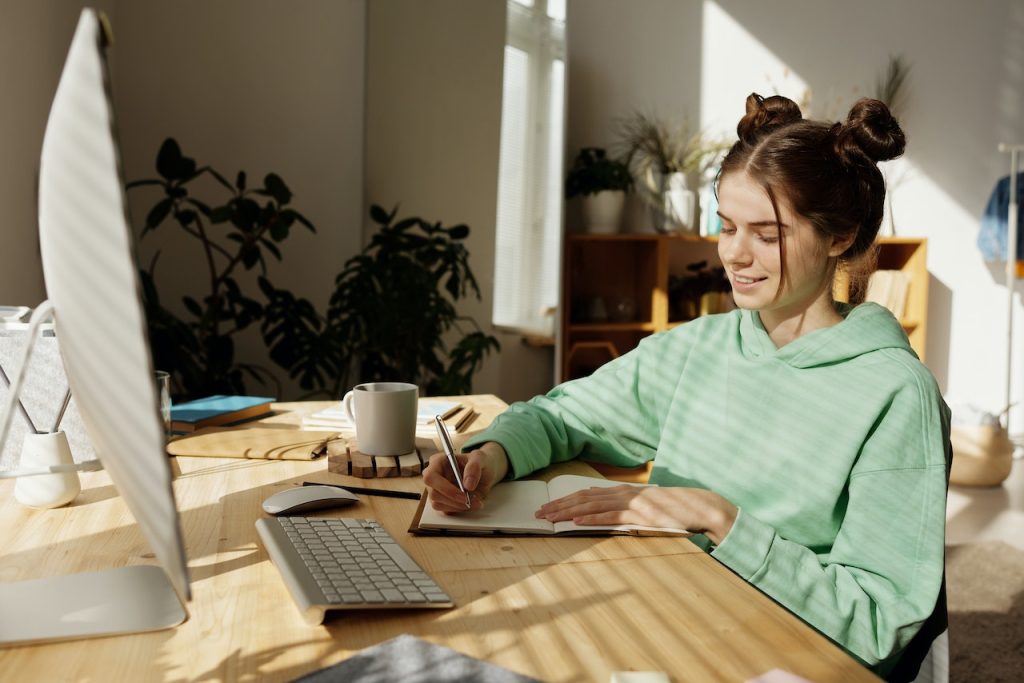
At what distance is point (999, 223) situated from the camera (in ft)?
14.1

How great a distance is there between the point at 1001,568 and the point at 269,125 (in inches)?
118

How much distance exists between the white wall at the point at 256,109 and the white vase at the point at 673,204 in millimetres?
1348

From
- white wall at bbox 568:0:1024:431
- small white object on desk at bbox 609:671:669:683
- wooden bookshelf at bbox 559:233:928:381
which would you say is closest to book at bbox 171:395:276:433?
small white object on desk at bbox 609:671:669:683

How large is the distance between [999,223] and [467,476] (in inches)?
164

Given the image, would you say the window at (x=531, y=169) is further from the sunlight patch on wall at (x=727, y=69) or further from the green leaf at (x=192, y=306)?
the green leaf at (x=192, y=306)

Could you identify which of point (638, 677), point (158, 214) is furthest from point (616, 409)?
point (158, 214)

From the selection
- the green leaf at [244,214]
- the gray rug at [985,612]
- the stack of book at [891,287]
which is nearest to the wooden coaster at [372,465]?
the gray rug at [985,612]

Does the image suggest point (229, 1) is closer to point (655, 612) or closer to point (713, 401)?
point (713, 401)

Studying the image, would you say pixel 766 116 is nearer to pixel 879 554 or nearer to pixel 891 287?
pixel 879 554

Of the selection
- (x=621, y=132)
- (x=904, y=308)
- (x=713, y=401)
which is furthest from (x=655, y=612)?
(x=904, y=308)

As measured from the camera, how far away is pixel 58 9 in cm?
246

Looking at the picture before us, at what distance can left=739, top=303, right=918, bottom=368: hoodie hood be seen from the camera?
1.05 m

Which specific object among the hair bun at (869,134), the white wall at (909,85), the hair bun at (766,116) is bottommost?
the hair bun at (869,134)

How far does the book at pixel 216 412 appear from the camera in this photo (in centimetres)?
145
